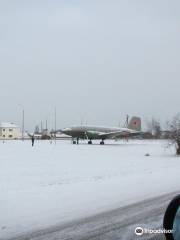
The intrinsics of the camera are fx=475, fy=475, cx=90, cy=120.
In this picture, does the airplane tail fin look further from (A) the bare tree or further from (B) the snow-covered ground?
(B) the snow-covered ground

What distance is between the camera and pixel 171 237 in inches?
167

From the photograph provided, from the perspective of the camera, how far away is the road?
8.21 m

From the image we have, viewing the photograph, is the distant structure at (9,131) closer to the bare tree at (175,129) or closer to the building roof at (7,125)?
the building roof at (7,125)

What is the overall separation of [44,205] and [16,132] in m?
181

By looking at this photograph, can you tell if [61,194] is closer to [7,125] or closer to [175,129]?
[175,129]

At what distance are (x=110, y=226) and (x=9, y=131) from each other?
18299 cm

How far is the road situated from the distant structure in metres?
177

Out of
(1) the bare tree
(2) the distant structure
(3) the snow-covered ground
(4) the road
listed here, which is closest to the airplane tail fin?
(1) the bare tree

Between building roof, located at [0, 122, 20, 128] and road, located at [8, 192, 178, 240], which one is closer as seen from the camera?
road, located at [8, 192, 178, 240]

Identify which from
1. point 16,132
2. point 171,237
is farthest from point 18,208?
point 16,132

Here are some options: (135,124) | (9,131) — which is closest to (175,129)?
(135,124)

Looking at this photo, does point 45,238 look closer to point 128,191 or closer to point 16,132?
point 128,191

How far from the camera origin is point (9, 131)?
189 meters

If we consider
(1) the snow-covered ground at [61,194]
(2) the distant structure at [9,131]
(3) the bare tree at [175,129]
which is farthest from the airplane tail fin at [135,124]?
(2) the distant structure at [9,131]
